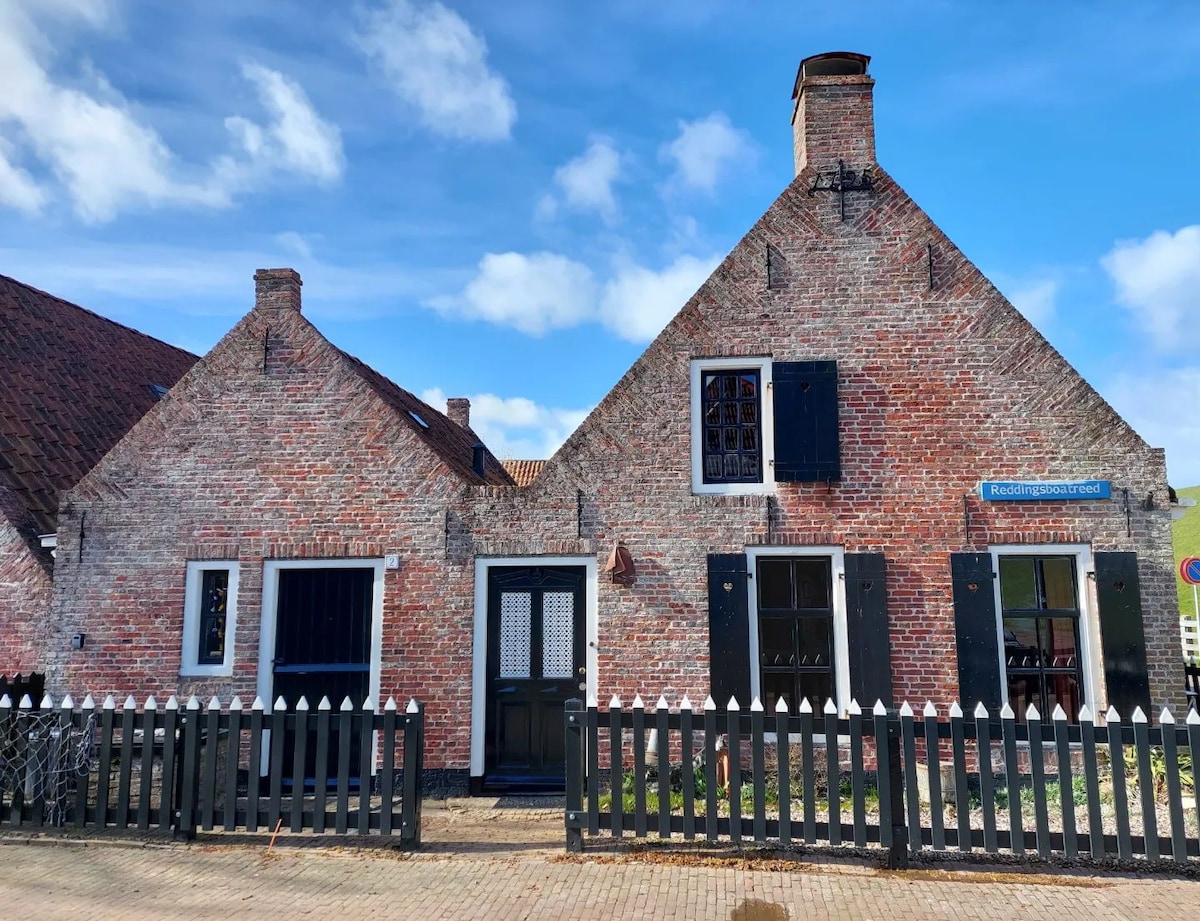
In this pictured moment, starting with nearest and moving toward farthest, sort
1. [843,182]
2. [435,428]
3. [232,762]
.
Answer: [232,762] < [843,182] < [435,428]

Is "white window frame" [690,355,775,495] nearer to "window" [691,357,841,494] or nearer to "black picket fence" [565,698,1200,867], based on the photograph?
"window" [691,357,841,494]

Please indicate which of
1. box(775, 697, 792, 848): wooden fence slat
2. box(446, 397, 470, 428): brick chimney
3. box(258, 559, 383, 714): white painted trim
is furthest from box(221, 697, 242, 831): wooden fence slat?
box(446, 397, 470, 428): brick chimney

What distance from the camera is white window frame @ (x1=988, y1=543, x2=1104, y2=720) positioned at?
8.26 meters

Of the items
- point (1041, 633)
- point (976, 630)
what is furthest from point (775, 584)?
point (1041, 633)

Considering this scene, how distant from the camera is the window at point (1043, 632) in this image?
8336 millimetres

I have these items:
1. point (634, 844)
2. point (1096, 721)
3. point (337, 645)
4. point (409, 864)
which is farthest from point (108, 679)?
point (1096, 721)

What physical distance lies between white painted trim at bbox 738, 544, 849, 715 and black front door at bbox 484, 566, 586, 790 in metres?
1.77

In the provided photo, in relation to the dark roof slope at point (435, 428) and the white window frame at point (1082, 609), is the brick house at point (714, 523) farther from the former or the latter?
the dark roof slope at point (435, 428)

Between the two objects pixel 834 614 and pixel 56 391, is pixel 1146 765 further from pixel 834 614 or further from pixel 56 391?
pixel 56 391

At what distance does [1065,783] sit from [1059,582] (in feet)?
11.0

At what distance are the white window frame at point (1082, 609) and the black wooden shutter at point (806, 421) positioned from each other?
6.24 ft

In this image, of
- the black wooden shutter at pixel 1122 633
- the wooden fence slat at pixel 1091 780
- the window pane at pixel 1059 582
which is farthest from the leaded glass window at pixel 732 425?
the wooden fence slat at pixel 1091 780

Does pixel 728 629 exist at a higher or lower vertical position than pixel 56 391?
lower

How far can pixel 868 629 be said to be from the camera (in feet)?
27.4
